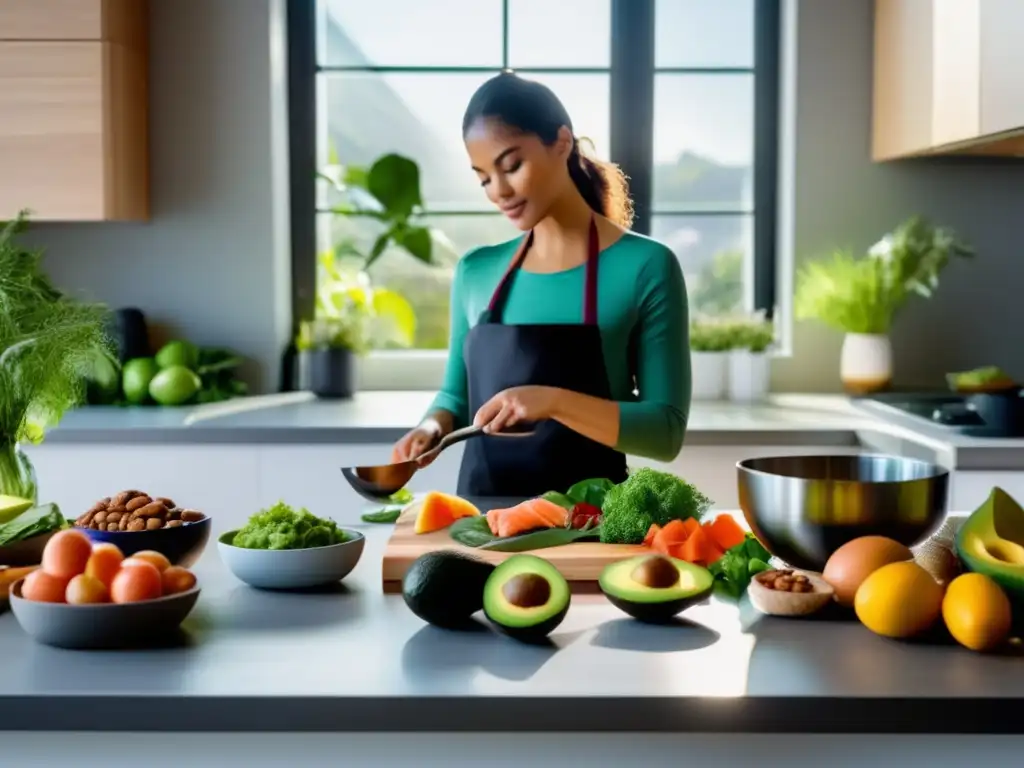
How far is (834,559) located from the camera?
1.41 m

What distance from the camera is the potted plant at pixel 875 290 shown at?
3.58 m

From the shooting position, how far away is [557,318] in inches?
95.3

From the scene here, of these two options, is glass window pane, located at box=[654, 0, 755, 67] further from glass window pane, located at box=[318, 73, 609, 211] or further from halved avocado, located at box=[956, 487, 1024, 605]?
halved avocado, located at box=[956, 487, 1024, 605]

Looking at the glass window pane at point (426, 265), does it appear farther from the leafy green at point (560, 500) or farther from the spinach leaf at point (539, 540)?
the spinach leaf at point (539, 540)

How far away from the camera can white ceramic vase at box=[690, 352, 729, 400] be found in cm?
367

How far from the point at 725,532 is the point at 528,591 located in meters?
0.42

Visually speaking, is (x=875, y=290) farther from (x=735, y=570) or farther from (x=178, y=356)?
(x=735, y=570)

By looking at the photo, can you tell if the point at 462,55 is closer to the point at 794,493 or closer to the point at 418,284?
the point at 418,284

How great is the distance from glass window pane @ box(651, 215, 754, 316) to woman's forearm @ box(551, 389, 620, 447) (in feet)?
6.20

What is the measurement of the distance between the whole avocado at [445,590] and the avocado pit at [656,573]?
0.16 m

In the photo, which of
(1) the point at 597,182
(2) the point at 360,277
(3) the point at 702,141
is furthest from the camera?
(3) the point at 702,141

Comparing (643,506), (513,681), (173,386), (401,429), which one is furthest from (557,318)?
(173,386)

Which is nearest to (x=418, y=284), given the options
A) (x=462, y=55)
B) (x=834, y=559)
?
(x=462, y=55)

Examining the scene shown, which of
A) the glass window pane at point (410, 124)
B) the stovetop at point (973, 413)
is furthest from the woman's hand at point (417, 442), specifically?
the glass window pane at point (410, 124)
